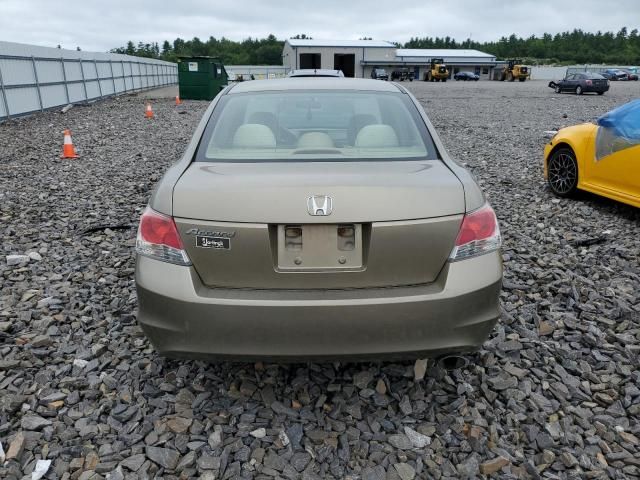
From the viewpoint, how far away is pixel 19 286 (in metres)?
4.18

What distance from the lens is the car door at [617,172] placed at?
5.58 m

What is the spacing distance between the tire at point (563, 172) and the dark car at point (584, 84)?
30.1 metres

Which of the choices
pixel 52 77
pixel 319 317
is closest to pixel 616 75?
pixel 52 77

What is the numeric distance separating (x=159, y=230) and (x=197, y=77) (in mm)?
25266

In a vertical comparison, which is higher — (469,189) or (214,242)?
(469,189)

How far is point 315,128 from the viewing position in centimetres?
330

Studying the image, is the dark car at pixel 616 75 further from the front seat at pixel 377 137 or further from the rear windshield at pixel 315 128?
the front seat at pixel 377 137

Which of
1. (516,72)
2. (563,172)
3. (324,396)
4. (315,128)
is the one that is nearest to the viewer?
(324,396)

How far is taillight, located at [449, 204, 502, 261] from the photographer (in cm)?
229

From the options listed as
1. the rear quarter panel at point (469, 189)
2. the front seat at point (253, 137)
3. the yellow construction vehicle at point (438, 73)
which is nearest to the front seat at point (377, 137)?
the rear quarter panel at point (469, 189)

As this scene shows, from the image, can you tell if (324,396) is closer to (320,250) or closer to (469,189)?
(320,250)

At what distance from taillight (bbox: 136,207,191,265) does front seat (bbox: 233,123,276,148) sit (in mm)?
783

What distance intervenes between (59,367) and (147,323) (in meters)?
1.12

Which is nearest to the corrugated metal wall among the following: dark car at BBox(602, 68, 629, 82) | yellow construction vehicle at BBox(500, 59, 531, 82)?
yellow construction vehicle at BBox(500, 59, 531, 82)
